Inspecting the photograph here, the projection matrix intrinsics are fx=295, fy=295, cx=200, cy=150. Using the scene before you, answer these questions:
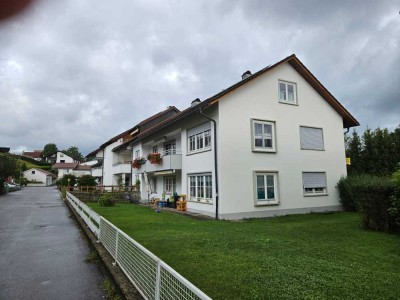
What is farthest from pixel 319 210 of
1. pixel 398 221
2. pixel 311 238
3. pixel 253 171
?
pixel 311 238

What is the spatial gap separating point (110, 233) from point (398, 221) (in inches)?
357

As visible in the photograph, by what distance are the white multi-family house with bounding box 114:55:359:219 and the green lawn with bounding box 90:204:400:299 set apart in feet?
14.8

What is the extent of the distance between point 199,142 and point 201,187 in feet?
8.41

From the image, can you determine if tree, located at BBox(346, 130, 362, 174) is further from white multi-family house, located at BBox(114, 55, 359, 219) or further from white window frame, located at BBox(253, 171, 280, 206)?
white window frame, located at BBox(253, 171, 280, 206)

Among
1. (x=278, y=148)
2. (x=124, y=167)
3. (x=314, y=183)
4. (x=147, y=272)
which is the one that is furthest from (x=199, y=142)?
(x=124, y=167)

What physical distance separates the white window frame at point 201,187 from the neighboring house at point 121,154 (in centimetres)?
1557

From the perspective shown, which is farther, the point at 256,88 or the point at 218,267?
the point at 256,88

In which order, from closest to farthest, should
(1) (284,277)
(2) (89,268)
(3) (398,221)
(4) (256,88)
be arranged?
(1) (284,277) < (2) (89,268) < (3) (398,221) < (4) (256,88)

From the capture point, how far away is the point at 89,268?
6.55 meters

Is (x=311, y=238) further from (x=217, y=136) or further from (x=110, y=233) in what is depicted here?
(x=217, y=136)

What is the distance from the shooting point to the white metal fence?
132 inches

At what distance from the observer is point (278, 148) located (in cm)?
1606

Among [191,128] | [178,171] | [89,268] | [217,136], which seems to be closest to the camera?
[89,268]

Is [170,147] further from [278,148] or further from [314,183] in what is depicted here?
[314,183]
